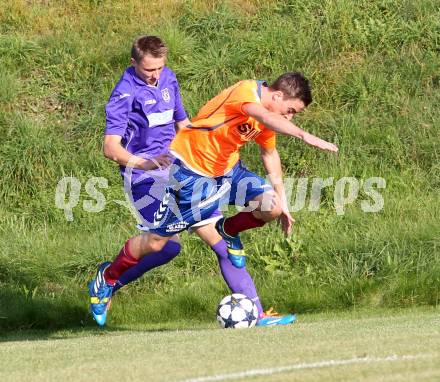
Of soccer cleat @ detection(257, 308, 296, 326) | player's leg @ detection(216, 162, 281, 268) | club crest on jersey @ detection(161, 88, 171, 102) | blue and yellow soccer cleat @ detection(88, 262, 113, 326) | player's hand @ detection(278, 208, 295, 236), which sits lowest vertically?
soccer cleat @ detection(257, 308, 296, 326)

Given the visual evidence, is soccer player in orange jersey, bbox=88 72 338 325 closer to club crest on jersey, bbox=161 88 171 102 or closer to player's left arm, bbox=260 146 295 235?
player's left arm, bbox=260 146 295 235

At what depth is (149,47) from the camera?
8734mm

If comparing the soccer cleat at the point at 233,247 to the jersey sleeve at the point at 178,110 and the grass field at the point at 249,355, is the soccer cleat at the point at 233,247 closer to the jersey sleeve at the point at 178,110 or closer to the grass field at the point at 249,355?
the grass field at the point at 249,355

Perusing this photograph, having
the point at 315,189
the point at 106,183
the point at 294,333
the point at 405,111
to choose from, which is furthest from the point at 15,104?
the point at 294,333

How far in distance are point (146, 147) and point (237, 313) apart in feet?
5.91

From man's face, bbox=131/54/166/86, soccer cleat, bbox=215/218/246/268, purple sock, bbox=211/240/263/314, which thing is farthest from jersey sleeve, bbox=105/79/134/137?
purple sock, bbox=211/240/263/314

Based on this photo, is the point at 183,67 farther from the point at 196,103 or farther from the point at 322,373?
the point at 322,373

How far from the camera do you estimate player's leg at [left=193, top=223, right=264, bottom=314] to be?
8789mm

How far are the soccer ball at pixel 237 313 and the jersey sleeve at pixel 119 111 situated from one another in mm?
1765

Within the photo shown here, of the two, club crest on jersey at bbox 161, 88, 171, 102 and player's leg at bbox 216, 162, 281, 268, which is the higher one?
club crest on jersey at bbox 161, 88, 171, 102

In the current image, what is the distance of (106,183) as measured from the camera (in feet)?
39.8

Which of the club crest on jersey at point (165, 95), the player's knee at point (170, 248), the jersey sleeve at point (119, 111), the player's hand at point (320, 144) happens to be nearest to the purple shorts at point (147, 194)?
the player's knee at point (170, 248)

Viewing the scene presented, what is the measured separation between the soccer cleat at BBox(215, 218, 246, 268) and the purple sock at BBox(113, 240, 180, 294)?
1.74 ft

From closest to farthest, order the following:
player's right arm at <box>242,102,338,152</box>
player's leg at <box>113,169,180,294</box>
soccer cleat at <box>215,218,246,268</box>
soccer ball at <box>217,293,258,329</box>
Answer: player's right arm at <box>242,102,338,152</box> → soccer ball at <box>217,293,258,329</box> → soccer cleat at <box>215,218,246,268</box> → player's leg at <box>113,169,180,294</box>
